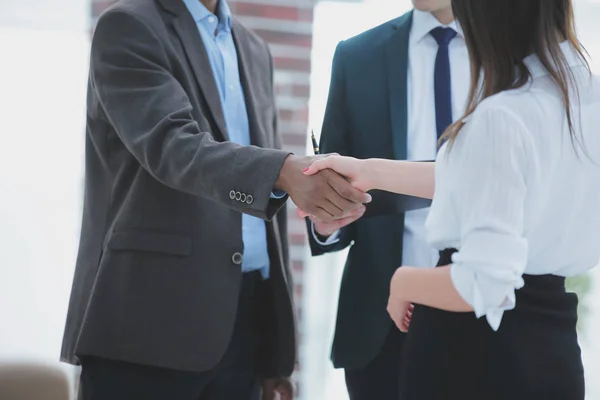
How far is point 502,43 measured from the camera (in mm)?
1320

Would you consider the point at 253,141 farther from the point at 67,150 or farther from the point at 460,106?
the point at 67,150

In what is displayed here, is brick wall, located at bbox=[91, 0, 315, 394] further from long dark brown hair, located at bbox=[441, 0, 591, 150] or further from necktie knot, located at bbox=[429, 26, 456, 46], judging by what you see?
long dark brown hair, located at bbox=[441, 0, 591, 150]

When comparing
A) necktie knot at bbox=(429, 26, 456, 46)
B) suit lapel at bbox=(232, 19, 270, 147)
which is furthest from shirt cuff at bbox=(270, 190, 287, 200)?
necktie knot at bbox=(429, 26, 456, 46)

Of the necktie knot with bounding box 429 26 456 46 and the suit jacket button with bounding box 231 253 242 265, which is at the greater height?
the necktie knot with bounding box 429 26 456 46

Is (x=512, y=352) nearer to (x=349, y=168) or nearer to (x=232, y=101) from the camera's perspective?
(x=349, y=168)

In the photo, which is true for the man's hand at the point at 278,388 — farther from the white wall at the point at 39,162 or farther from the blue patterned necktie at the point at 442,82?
the white wall at the point at 39,162

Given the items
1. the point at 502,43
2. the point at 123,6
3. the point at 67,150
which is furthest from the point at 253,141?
the point at 67,150

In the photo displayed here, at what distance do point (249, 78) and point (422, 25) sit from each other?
47 cm

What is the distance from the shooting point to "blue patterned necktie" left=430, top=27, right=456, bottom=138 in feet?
6.80

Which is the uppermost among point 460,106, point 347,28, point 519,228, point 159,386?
point 347,28

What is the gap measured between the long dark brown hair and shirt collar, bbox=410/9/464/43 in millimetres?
810

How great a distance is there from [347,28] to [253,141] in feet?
3.46

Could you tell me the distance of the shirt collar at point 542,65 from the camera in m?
1.32

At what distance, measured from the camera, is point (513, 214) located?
1.22 metres
